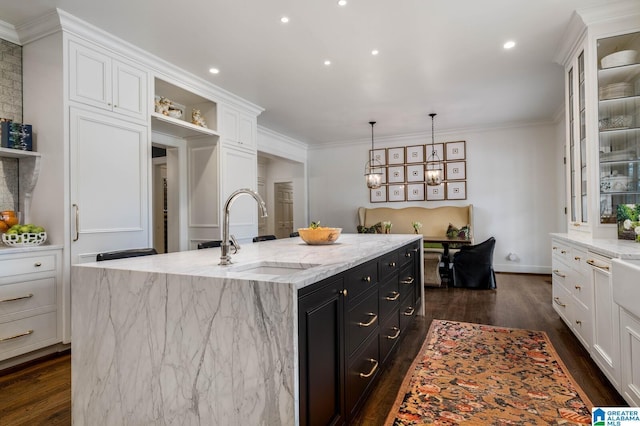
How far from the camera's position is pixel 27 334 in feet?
8.41

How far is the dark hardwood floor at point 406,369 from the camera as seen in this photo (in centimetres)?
191

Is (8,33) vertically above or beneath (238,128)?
above

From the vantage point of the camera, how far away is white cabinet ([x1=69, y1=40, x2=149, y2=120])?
2869mm

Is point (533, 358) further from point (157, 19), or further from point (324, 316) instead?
point (157, 19)

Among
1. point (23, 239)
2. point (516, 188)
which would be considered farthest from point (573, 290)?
point (23, 239)

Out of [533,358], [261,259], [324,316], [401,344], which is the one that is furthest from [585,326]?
[261,259]

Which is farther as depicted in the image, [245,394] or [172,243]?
[172,243]

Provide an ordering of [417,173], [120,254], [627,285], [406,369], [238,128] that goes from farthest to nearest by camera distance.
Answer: [417,173] < [238,128] < [406,369] < [120,254] < [627,285]

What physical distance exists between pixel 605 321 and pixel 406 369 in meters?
1.27

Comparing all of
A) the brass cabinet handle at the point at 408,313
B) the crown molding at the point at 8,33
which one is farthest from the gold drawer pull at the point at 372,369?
the crown molding at the point at 8,33

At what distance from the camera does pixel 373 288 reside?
2.12 metres

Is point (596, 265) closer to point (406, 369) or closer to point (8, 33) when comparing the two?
point (406, 369)

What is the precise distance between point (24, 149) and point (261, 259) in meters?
2.48

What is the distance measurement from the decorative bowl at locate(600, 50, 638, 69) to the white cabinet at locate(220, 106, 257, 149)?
4.01m
